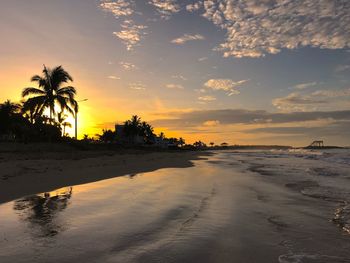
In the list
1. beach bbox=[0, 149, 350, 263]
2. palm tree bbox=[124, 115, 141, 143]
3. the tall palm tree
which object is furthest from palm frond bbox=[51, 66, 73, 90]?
palm tree bbox=[124, 115, 141, 143]

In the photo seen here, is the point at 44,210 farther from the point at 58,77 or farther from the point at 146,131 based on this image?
the point at 146,131

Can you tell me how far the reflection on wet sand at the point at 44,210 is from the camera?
261 inches

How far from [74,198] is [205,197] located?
13.7 ft

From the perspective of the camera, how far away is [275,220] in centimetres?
802

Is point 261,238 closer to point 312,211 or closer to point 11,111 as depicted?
point 312,211

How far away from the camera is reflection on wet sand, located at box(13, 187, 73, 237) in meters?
6.62

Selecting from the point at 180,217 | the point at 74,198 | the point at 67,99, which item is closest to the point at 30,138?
the point at 67,99

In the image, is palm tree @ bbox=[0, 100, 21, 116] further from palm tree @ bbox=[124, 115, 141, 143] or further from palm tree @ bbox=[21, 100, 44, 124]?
palm tree @ bbox=[124, 115, 141, 143]

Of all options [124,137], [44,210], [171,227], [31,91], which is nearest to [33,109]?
[31,91]

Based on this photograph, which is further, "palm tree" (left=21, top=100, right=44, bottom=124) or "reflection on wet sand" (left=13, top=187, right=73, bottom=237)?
"palm tree" (left=21, top=100, right=44, bottom=124)

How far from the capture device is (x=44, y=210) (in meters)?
8.56

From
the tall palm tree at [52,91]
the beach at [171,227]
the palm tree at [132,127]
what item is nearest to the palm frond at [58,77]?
the tall palm tree at [52,91]

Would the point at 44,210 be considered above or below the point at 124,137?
below

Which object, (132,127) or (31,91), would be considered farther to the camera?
(132,127)
